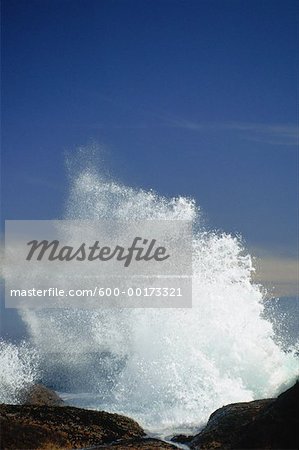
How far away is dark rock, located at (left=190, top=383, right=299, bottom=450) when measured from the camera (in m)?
13.9

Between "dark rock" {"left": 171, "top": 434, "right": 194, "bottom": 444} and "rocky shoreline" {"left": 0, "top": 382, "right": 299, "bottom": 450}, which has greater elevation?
"rocky shoreline" {"left": 0, "top": 382, "right": 299, "bottom": 450}

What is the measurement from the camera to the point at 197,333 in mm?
35625

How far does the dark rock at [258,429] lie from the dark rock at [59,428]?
330cm

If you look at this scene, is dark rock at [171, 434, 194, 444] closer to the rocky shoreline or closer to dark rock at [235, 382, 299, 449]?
the rocky shoreline

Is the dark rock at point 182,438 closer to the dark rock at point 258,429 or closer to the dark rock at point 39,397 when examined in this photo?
the dark rock at point 258,429

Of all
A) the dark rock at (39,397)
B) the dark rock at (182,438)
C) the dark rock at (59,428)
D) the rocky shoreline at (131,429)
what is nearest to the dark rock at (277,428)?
the rocky shoreline at (131,429)

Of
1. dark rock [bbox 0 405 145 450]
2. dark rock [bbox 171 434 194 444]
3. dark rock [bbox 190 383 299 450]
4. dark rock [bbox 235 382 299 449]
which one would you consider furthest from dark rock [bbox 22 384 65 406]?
dark rock [bbox 235 382 299 449]

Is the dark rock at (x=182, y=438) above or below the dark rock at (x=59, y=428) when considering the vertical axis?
below

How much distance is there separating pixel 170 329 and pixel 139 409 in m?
10.6

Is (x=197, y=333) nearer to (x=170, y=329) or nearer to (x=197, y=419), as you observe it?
(x=170, y=329)

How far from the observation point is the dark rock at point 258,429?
13.9 metres

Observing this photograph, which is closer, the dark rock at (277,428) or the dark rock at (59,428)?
the dark rock at (277,428)

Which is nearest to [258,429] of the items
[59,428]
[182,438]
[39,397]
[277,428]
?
[277,428]

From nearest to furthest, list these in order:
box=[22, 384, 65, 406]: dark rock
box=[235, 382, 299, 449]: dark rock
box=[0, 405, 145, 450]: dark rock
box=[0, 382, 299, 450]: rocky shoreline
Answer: box=[235, 382, 299, 449]: dark rock, box=[0, 382, 299, 450]: rocky shoreline, box=[0, 405, 145, 450]: dark rock, box=[22, 384, 65, 406]: dark rock
